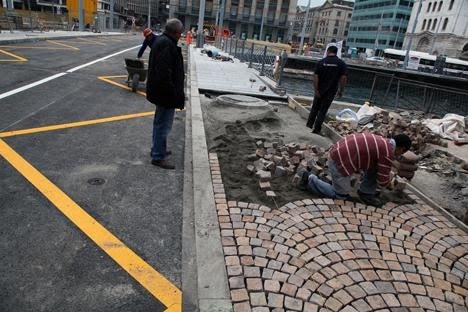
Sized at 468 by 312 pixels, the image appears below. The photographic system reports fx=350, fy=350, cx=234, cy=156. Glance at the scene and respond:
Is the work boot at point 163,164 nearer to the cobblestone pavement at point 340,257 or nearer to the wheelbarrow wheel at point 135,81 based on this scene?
the cobblestone pavement at point 340,257

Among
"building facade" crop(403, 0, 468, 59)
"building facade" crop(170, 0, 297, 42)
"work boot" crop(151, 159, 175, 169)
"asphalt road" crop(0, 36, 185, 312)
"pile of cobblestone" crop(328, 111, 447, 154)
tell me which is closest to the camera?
"asphalt road" crop(0, 36, 185, 312)

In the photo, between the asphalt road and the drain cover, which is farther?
the drain cover

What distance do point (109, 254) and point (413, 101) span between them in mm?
13245

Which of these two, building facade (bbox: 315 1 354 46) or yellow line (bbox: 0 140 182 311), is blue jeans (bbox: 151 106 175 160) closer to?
yellow line (bbox: 0 140 182 311)

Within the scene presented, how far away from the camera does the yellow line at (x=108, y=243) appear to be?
2725mm

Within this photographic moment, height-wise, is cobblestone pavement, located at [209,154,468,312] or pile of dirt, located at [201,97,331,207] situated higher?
pile of dirt, located at [201,97,331,207]

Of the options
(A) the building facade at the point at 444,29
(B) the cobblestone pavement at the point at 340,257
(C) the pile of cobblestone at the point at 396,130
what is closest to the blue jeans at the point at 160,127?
(B) the cobblestone pavement at the point at 340,257

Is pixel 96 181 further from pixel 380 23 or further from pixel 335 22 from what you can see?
pixel 335 22

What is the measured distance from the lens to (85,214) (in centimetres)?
360

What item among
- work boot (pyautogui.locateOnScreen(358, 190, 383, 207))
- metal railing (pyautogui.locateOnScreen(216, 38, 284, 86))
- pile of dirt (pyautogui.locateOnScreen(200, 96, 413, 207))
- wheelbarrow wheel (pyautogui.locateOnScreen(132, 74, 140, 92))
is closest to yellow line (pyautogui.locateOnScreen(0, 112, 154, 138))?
pile of dirt (pyautogui.locateOnScreen(200, 96, 413, 207))

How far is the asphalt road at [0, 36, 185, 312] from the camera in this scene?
8.68 ft

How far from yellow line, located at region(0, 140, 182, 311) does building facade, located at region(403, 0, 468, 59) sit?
74.2 metres

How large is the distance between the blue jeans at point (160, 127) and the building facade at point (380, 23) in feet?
272

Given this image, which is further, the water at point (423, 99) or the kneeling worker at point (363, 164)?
the water at point (423, 99)
